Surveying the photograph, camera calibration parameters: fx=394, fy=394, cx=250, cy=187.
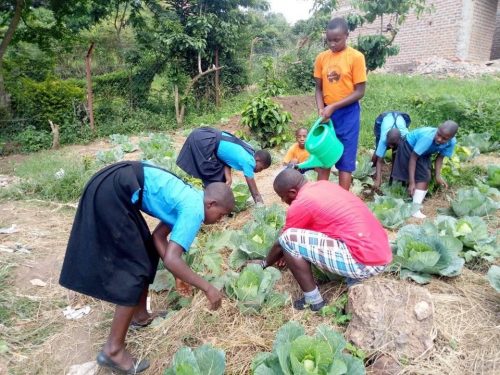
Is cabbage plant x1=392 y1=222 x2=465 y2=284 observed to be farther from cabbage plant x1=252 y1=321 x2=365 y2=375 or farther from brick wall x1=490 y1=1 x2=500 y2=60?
brick wall x1=490 y1=1 x2=500 y2=60

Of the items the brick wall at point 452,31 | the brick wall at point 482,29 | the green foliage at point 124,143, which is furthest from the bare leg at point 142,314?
the brick wall at point 482,29

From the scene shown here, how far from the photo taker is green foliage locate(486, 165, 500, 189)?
170 inches

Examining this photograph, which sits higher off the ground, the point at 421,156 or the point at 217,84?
the point at 217,84

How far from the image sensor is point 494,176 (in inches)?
171

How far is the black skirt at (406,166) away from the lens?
13.1 feet

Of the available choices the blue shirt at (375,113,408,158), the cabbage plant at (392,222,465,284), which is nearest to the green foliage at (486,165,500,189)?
the blue shirt at (375,113,408,158)

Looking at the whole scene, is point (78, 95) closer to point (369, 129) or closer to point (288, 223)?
point (369, 129)

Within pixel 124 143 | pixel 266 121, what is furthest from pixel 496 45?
pixel 124 143

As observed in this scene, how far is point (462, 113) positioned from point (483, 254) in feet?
13.1

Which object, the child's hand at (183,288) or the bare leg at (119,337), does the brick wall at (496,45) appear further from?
the bare leg at (119,337)

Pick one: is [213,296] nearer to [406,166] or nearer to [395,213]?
[395,213]

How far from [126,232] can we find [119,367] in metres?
0.75

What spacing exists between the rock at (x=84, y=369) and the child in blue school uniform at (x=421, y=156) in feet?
9.97

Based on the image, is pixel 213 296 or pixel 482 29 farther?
pixel 482 29
